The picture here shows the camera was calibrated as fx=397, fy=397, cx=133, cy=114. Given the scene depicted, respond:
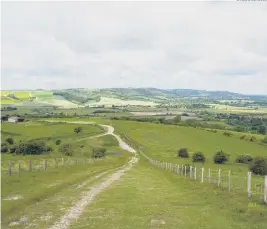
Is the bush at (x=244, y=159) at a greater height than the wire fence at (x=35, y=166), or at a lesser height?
lesser

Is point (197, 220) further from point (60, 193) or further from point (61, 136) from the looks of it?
point (61, 136)

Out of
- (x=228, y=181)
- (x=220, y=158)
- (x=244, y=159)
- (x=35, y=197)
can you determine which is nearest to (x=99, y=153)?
(x=220, y=158)

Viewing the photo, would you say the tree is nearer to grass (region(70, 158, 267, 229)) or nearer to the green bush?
the green bush

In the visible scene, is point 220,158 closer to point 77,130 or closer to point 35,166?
point 35,166

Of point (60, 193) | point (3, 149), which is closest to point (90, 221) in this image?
point (60, 193)

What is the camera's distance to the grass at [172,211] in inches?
737

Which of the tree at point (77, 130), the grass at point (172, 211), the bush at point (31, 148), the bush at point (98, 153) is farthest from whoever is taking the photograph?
the tree at point (77, 130)

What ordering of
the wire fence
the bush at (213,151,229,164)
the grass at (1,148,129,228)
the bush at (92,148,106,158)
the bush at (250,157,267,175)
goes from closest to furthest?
the grass at (1,148,129,228)
the wire fence
the bush at (250,157,267,175)
the bush at (92,148,106,158)
the bush at (213,151,229,164)

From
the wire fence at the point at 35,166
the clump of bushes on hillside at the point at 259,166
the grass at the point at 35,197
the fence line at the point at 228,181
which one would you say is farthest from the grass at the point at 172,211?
the clump of bushes on hillside at the point at 259,166

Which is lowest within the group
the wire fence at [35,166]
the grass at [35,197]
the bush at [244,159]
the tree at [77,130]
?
the bush at [244,159]

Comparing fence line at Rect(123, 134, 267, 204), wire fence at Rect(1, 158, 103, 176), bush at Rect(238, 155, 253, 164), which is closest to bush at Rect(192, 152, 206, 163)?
bush at Rect(238, 155, 253, 164)

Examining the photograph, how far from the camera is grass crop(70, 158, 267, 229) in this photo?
18719mm

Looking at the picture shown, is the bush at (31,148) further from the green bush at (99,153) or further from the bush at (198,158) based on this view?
the bush at (198,158)

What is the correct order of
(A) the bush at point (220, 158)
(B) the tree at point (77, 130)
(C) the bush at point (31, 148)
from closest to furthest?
1. (A) the bush at point (220, 158)
2. (C) the bush at point (31, 148)
3. (B) the tree at point (77, 130)
